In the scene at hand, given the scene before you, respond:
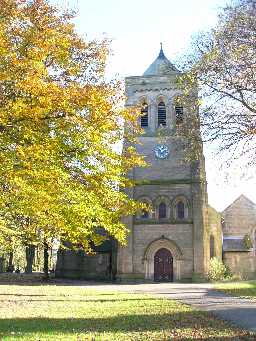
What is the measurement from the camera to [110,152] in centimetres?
1136

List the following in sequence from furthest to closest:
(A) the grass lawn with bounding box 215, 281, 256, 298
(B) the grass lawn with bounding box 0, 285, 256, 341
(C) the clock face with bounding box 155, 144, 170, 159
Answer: (C) the clock face with bounding box 155, 144, 170, 159
(A) the grass lawn with bounding box 215, 281, 256, 298
(B) the grass lawn with bounding box 0, 285, 256, 341

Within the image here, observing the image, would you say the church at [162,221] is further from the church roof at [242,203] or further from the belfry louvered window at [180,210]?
the church roof at [242,203]

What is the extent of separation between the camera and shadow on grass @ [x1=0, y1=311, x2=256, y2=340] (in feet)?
31.2

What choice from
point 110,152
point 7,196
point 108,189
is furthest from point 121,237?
point 7,196

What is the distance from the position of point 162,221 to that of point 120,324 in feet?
85.0

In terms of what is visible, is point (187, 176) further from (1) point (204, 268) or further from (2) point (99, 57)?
(2) point (99, 57)

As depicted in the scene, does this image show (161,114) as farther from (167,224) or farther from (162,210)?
(167,224)

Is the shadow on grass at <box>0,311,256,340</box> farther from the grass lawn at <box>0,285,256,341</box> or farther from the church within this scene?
the church

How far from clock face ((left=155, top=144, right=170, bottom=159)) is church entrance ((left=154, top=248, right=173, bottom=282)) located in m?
8.29

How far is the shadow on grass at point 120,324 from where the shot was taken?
31.2ft

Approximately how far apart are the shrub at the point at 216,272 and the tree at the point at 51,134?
24.9 meters

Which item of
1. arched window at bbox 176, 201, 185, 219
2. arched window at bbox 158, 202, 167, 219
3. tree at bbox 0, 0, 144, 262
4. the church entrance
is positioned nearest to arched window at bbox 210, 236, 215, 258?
arched window at bbox 176, 201, 185, 219

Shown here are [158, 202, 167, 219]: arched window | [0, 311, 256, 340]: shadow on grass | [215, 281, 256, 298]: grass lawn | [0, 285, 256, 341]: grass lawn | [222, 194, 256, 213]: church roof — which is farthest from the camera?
[222, 194, 256, 213]: church roof

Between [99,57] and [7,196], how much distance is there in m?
4.96
